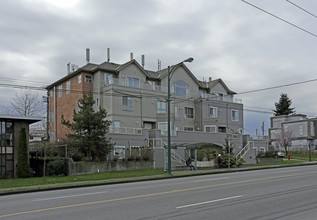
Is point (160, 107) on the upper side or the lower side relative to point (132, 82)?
A: lower

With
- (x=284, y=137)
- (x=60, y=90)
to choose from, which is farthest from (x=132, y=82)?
(x=284, y=137)

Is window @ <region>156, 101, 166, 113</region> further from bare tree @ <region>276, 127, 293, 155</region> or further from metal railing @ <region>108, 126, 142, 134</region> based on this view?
bare tree @ <region>276, 127, 293, 155</region>

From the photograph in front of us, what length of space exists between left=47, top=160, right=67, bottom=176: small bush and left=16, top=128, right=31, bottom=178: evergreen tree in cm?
168

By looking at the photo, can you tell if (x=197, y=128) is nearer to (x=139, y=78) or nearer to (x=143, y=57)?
(x=139, y=78)

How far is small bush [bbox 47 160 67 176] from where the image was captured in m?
25.7

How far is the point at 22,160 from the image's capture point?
86.5ft

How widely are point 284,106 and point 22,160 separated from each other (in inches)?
3328

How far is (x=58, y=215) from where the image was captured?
940 cm

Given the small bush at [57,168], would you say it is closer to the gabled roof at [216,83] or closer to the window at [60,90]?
the window at [60,90]

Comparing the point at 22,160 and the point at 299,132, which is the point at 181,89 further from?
the point at 299,132

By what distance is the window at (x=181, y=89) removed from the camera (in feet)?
156

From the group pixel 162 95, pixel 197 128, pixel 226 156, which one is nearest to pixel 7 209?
pixel 226 156

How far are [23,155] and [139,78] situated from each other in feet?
67.0

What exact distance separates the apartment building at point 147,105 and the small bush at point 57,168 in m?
7.05
